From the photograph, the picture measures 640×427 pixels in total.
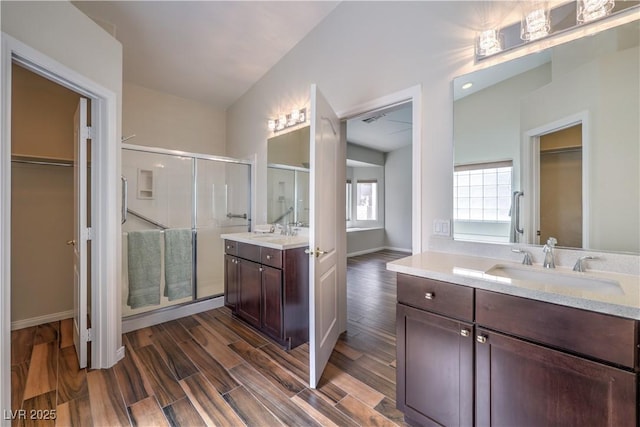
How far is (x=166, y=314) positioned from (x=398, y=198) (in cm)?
556

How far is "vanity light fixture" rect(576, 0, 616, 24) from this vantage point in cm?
125

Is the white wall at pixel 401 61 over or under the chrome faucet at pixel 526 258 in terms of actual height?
over

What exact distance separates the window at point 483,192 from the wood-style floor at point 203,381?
1.26 metres

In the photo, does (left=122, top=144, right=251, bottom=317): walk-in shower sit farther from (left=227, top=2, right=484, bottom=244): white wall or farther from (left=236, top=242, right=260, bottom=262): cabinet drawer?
(left=227, top=2, right=484, bottom=244): white wall

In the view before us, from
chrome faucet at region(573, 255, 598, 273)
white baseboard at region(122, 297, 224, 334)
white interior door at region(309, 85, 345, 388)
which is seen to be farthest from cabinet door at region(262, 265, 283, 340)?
chrome faucet at region(573, 255, 598, 273)

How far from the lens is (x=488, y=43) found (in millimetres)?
1544

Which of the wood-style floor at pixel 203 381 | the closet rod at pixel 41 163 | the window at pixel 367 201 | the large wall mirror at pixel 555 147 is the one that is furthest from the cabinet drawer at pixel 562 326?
the window at pixel 367 201

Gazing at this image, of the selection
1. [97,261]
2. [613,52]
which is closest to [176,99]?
[97,261]

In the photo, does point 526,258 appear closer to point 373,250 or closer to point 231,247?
point 231,247

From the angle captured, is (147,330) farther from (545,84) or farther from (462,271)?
(545,84)

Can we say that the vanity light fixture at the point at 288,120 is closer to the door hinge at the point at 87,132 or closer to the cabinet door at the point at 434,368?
the door hinge at the point at 87,132

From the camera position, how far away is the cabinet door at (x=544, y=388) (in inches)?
34.1

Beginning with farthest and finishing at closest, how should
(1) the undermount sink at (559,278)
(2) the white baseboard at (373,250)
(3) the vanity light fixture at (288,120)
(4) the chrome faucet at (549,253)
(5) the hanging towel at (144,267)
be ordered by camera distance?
(2) the white baseboard at (373,250), (3) the vanity light fixture at (288,120), (5) the hanging towel at (144,267), (4) the chrome faucet at (549,253), (1) the undermount sink at (559,278)

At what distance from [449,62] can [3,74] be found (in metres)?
2.38
